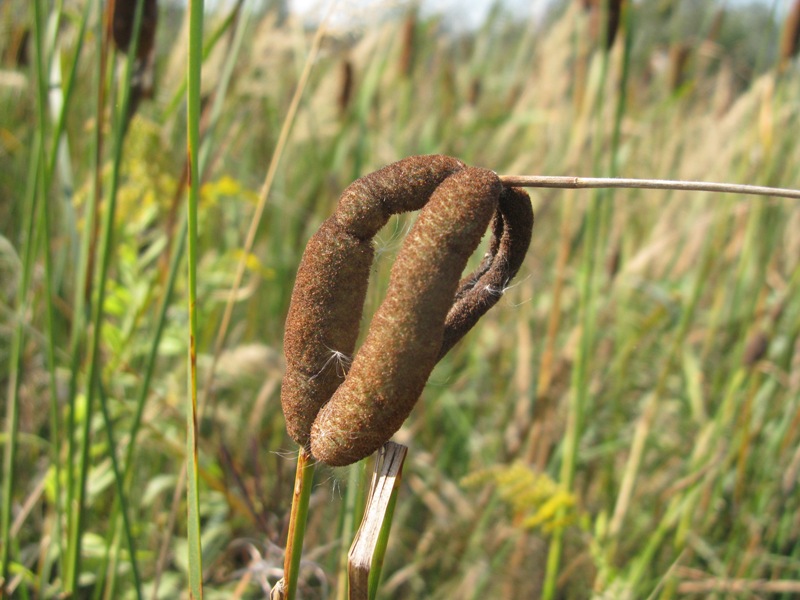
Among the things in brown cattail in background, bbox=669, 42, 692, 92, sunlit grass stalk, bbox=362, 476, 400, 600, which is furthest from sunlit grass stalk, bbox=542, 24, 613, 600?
brown cattail in background, bbox=669, 42, 692, 92

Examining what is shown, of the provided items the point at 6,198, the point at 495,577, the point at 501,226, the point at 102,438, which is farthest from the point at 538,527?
the point at 6,198

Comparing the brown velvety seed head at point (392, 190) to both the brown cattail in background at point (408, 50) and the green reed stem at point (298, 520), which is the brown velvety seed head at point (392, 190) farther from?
the brown cattail in background at point (408, 50)

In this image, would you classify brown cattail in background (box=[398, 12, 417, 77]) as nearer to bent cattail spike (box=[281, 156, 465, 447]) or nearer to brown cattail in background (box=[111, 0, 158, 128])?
brown cattail in background (box=[111, 0, 158, 128])

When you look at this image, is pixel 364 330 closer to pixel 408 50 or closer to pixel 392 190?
pixel 392 190

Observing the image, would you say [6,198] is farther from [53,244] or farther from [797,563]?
[797,563]

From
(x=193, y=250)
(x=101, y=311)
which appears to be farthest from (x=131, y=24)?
(x=193, y=250)
